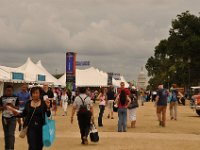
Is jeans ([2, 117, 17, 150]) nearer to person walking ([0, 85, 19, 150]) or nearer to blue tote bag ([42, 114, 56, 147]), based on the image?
person walking ([0, 85, 19, 150])

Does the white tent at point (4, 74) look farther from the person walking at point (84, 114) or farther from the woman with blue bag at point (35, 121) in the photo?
the woman with blue bag at point (35, 121)

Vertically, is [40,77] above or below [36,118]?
above

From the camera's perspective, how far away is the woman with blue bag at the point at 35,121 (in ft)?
27.0

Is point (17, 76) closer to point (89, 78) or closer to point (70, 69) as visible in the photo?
point (70, 69)

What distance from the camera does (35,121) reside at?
8250 mm

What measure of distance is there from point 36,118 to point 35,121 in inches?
2.1

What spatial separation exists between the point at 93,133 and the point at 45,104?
4739 mm

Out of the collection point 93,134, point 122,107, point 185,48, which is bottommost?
point 93,134

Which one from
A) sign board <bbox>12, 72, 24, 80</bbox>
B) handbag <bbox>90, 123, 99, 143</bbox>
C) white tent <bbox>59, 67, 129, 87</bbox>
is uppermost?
Answer: white tent <bbox>59, 67, 129, 87</bbox>

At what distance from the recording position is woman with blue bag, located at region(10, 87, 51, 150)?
27.0ft

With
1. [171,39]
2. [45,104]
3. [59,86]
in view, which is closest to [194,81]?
[171,39]

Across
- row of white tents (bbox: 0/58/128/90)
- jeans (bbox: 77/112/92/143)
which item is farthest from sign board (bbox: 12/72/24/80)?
jeans (bbox: 77/112/92/143)

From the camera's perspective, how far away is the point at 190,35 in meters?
65.1

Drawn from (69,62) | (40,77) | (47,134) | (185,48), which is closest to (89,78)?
(185,48)
